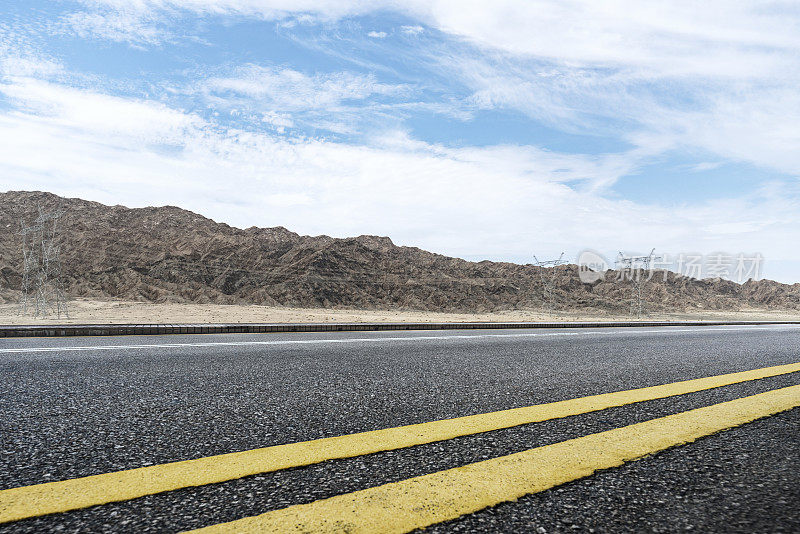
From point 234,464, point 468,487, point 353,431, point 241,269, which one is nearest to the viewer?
point 468,487

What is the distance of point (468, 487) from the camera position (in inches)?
71.9

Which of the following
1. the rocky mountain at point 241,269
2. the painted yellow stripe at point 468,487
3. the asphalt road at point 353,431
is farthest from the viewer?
the rocky mountain at point 241,269

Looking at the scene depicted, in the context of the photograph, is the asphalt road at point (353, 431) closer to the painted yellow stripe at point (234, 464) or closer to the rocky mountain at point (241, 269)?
the painted yellow stripe at point (234, 464)

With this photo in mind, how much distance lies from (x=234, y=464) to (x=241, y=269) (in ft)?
132

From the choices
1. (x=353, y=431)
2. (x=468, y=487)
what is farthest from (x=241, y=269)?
(x=468, y=487)

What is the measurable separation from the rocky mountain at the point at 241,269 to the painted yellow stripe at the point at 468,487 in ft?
115

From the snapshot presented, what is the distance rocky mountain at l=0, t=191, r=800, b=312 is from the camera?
36125 millimetres

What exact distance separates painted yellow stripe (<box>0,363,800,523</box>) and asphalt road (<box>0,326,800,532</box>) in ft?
0.22

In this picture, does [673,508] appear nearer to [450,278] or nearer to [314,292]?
[314,292]

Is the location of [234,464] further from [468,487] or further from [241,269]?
[241,269]

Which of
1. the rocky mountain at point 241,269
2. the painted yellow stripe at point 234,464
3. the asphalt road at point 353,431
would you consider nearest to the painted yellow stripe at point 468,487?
the asphalt road at point 353,431

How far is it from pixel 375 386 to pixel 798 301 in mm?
92915

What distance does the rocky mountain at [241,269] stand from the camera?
36.1 m

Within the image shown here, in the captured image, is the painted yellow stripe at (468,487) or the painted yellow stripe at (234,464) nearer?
the painted yellow stripe at (468,487)
